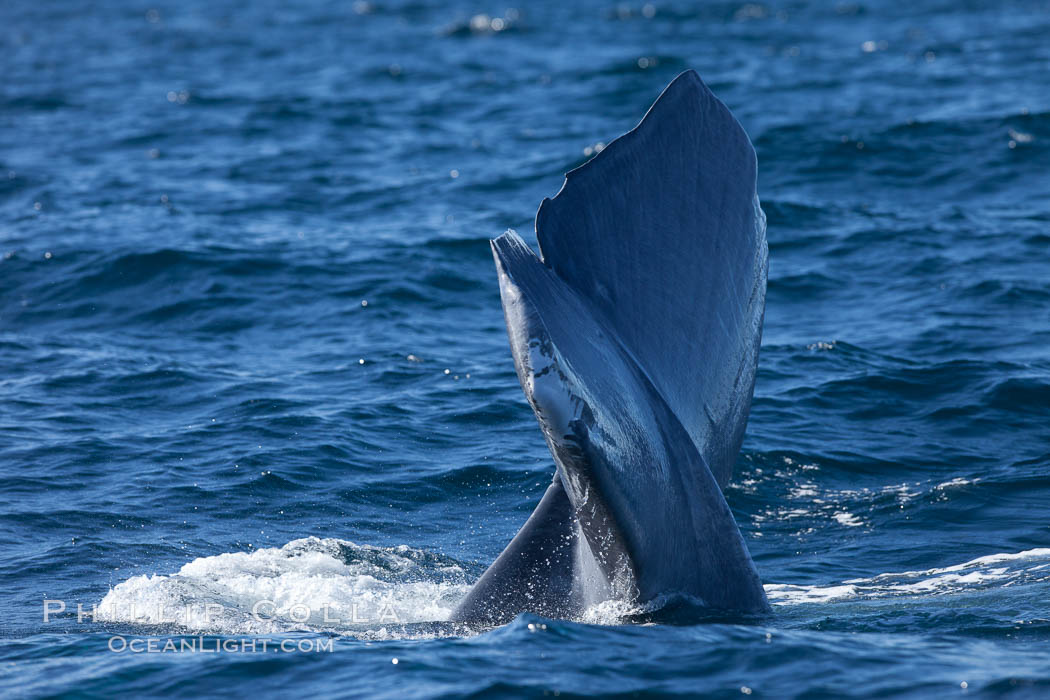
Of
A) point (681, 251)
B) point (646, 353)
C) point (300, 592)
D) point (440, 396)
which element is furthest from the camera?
point (440, 396)

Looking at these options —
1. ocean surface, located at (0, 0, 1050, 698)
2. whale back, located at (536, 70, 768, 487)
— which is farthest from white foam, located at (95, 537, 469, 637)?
whale back, located at (536, 70, 768, 487)

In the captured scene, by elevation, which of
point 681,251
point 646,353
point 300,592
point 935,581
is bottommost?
point 935,581

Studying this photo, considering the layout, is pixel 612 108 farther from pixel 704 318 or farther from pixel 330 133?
pixel 704 318

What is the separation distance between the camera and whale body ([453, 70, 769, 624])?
206 inches

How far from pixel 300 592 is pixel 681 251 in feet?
10.1

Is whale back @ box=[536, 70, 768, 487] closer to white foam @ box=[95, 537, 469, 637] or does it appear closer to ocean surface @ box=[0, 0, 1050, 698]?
ocean surface @ box=[0, 0, 1050, 698]

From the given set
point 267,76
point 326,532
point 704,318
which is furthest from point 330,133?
point 704,318

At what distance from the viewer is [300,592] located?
24.9ft

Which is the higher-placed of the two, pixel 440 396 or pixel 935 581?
pixel 440 396

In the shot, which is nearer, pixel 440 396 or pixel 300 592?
pixel 300 592

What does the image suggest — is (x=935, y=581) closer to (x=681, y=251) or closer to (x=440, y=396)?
(x=681, y=251)

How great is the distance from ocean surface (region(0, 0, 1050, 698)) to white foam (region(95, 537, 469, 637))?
→ 3cm

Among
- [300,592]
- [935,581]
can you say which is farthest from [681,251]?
[300,592]

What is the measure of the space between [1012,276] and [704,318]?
28.7ft
